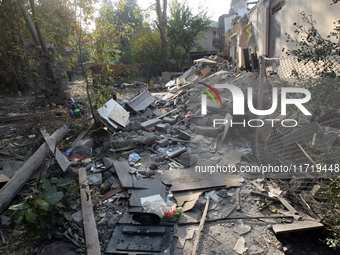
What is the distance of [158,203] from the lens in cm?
330

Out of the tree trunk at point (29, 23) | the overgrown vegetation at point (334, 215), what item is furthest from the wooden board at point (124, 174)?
the tree trunk at point (29, 23)

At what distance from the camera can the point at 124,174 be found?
410 centimetres

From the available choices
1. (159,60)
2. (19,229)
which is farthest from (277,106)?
(159,60)

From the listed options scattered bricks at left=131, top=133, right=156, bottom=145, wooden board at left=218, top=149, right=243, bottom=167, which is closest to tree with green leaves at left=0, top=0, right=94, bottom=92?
scattered bricks at left=131, top=133, right=156, bottom=145

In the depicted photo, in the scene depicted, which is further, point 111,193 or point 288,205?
point 111,193

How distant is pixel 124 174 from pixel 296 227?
2.82 meters

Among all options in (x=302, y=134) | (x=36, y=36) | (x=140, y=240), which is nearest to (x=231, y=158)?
(x=302, y=134)

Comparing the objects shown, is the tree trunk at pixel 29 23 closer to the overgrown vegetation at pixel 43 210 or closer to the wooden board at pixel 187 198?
the overgrown vegetation at pixel 43 210

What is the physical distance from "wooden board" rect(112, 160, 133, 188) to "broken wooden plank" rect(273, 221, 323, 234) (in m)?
2.31

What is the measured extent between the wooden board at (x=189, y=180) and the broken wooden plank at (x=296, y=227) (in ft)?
3.50

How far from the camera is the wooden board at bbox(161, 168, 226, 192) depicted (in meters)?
3.76

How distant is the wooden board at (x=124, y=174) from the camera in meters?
3.83

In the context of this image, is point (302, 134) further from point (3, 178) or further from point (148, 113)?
point (148, 113)

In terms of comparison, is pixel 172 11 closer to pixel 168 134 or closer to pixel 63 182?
pixel 168 134
